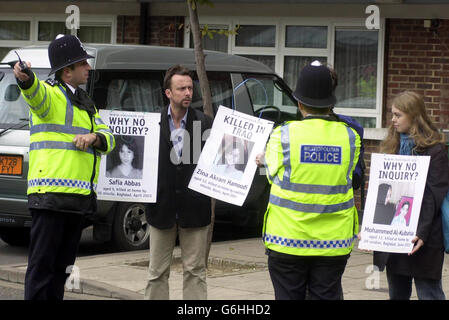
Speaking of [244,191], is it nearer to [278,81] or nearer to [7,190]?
[7,190]

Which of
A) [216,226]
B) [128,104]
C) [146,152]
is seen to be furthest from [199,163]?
[216,226]

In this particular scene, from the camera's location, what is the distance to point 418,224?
5676 mm

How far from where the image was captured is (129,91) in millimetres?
9828

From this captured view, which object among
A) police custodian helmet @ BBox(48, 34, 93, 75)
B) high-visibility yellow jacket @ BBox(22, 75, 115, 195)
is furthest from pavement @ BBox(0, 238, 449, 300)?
police custodian helmet @ BBox(48, 34, 93, 75)

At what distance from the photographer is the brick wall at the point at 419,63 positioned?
13.1 m

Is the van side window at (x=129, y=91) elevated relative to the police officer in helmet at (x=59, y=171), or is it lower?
elevated

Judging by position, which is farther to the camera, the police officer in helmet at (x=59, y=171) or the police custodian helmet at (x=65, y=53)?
the police custodian helmet at (x=65, y=53)

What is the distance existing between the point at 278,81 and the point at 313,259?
663cm

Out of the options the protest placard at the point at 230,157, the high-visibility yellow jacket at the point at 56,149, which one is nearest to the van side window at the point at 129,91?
the protest placard at the point at 230,157

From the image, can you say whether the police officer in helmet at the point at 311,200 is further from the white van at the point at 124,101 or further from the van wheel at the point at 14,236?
the van wheel at the point at 14,236

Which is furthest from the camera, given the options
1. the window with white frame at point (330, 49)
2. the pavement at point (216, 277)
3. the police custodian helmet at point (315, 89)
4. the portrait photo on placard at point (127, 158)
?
the window with white frame at point (330, 49)

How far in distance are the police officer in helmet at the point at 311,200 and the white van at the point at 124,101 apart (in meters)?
4.75

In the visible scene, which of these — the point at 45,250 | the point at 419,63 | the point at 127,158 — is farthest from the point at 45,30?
the point at 45,250

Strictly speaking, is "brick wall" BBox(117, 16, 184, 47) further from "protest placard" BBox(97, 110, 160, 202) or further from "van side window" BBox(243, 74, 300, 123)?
"protest placard" BBox(97, 110, 160, 202)
